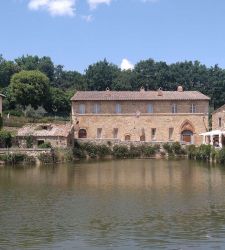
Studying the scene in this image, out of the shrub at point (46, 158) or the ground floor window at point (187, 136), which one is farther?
the ground floor window at point (187, 136)

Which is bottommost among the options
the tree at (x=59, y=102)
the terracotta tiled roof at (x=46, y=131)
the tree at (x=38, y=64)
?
the terracotta tiled roof at (x=46, y=131)

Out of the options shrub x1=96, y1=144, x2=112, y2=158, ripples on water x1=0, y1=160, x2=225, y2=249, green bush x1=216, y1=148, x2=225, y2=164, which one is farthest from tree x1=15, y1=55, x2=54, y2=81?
ripples on water x1=0, y1=160, x2=225, y2=249

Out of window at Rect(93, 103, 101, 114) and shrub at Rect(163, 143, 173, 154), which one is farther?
window at Rect(93, 103, 101, 114)

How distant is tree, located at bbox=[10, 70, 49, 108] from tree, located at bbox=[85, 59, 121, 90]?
49.7ft

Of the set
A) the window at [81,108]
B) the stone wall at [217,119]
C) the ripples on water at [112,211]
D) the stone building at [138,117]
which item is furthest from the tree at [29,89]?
the ripples on water at [112,211]

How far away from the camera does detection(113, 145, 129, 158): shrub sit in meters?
49.6

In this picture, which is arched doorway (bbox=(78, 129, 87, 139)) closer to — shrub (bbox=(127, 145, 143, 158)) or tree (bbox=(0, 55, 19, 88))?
shrub (bbox=(127, 145, 143, 158))

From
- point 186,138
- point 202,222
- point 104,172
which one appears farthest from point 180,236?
point 186,138

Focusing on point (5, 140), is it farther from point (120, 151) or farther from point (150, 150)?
point (150, 150)

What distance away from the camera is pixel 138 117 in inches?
2248

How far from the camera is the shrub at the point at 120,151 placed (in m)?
49.6

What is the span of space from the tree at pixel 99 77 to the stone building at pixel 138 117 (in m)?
31.1

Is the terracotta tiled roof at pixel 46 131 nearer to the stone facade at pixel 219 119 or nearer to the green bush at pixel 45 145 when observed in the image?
the green bush at pixel 45 145

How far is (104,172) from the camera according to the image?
34156 millimetres
